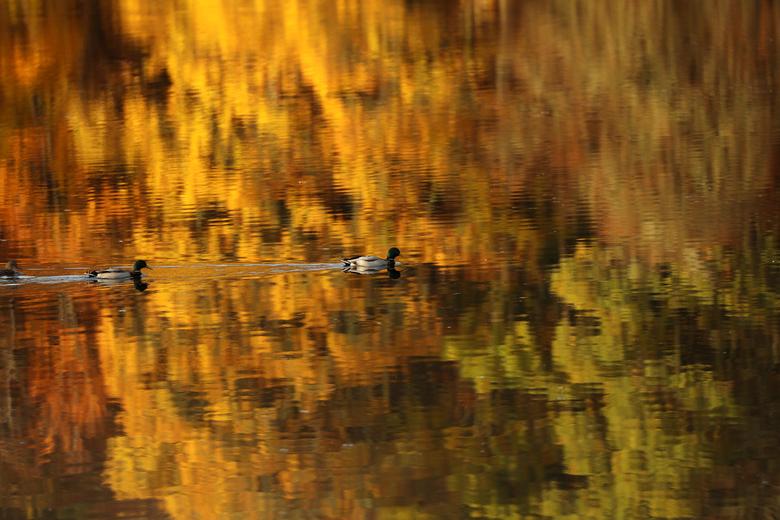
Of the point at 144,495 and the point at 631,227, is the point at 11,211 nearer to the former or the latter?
the point at 631,227

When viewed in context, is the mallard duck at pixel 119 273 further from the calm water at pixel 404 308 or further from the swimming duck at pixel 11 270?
the swimming duck at pixel 11 270

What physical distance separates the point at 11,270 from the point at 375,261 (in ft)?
A: 10.3

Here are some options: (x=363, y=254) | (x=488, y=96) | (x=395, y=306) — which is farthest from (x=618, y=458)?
(x=488, y=96)

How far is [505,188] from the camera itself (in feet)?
63.5

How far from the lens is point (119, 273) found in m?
14.8

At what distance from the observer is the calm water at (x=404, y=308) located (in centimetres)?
980

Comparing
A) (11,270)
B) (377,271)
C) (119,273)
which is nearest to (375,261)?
(377,271)

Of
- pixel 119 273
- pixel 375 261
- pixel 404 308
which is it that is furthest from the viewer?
pixel 375 261

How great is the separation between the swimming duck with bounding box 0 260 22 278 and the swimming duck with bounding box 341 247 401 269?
2.85 metres

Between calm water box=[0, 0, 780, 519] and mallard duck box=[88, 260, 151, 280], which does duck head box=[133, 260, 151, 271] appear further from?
calm water box=[0, 0, 780, 519]

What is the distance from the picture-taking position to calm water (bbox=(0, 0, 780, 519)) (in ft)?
32.2

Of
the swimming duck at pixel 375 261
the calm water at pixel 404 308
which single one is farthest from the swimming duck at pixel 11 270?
the swimming duck at pixel 375 261

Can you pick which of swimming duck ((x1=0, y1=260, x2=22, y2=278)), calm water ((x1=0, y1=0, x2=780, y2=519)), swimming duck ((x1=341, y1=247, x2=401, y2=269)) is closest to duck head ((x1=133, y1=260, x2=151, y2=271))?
calm water ((x1=0, y1=0, x2=780, y2=519))

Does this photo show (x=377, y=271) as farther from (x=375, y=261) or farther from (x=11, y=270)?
(x=11, y=270)
